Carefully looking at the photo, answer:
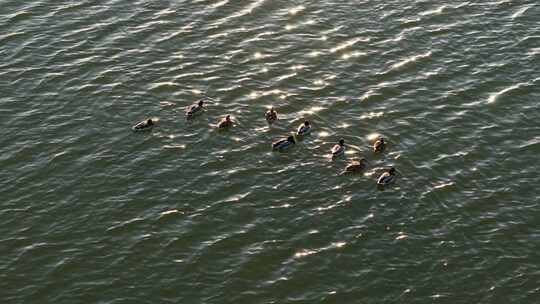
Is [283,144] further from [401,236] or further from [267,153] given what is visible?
[401,236]

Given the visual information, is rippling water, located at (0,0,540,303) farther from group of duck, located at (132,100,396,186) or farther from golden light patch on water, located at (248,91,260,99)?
group of duck, located at (132,100,396,186)

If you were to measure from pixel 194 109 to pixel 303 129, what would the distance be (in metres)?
6.52

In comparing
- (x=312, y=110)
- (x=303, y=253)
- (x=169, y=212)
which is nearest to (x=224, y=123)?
(x=312, y=110)

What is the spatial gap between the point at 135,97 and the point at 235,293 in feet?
56.8

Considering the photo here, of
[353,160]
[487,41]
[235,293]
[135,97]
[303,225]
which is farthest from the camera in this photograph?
[487,41]

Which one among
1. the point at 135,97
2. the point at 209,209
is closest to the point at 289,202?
the point at 209,209

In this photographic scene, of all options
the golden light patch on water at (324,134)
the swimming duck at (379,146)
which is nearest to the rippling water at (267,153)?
the golden light patch on water at (324,134)

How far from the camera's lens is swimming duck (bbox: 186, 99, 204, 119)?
4206 cm

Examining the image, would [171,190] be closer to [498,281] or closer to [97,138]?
[97,138]

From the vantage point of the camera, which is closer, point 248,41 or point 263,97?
point 263,97

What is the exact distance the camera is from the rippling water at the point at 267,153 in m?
32.5

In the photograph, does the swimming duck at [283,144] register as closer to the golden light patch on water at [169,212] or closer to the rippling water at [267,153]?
the rippling water at [267,153]

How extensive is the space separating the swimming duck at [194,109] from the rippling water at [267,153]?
470 millimetres

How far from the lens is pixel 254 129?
137 feet
